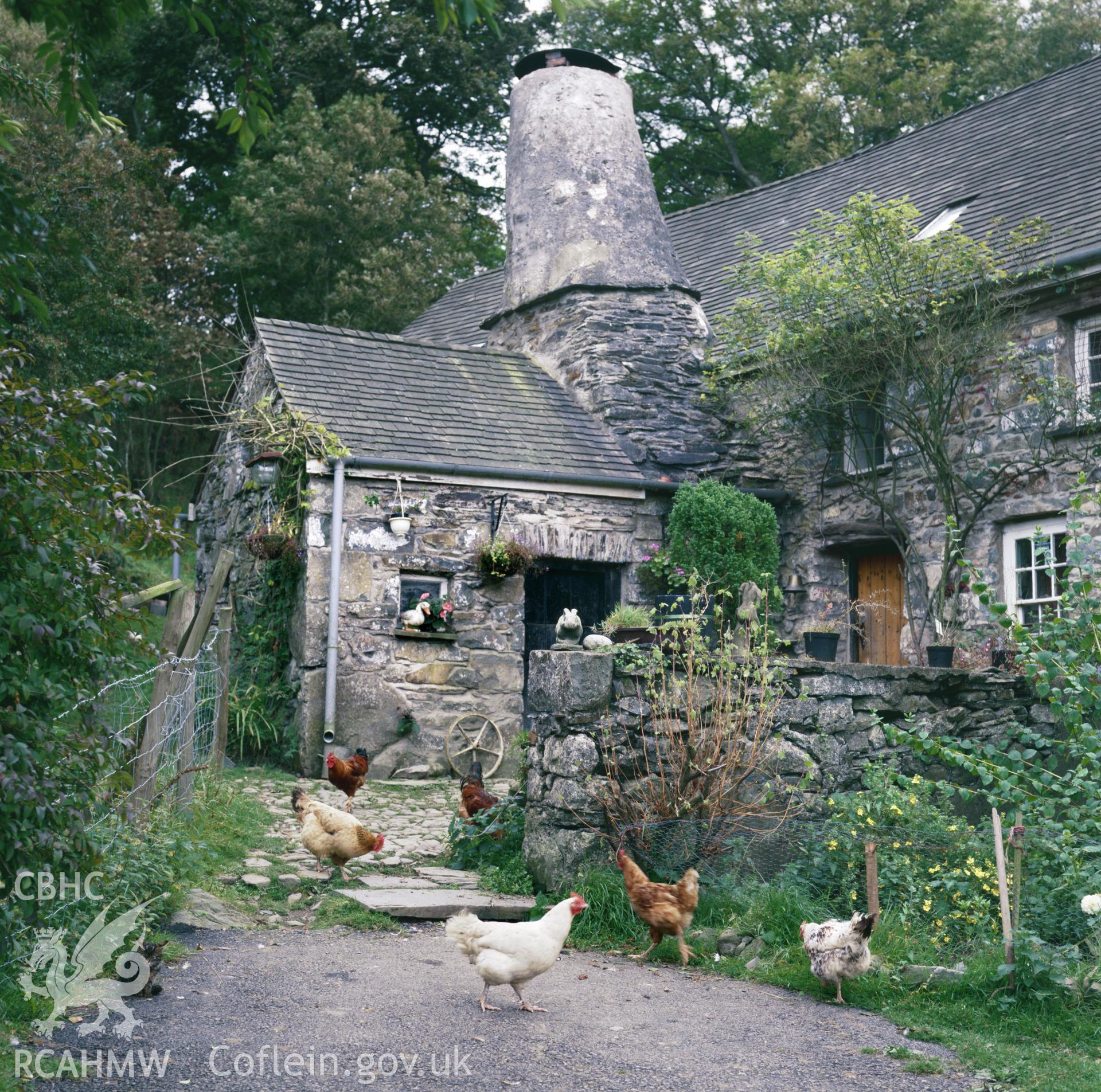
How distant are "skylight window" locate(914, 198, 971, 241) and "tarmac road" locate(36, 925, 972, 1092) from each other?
31.8 feet

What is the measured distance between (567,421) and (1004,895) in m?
8.92

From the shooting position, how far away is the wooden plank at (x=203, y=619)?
7418mm

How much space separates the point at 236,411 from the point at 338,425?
1.27 meters

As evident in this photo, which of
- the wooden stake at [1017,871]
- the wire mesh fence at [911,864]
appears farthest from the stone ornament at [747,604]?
the wooden stake at [1017,871]

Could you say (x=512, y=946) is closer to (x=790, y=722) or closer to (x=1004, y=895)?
(x=1004, y=895)

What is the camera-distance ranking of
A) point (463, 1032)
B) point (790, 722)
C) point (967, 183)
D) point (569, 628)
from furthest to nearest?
point (967, 183)
point (569, 628)
point (790, 722)
point (463, 1032)

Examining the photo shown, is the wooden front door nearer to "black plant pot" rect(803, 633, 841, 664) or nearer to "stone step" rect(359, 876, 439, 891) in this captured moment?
"black plant pot" rect(803, 633, 841, 664)

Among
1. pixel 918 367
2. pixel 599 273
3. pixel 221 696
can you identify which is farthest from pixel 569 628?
pixel 599 273

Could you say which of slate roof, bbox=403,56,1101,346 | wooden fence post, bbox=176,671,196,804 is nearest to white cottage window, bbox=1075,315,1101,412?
slate roof, bbox=403,56,1101,346

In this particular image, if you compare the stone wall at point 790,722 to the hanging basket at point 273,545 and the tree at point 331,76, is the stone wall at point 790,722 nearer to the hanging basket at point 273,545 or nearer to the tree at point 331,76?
the hanging basket at point 273,545

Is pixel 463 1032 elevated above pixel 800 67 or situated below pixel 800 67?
below

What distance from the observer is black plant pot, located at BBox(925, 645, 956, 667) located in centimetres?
918

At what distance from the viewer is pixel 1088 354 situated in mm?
11250

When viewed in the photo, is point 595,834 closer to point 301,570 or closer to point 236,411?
point 301,570
